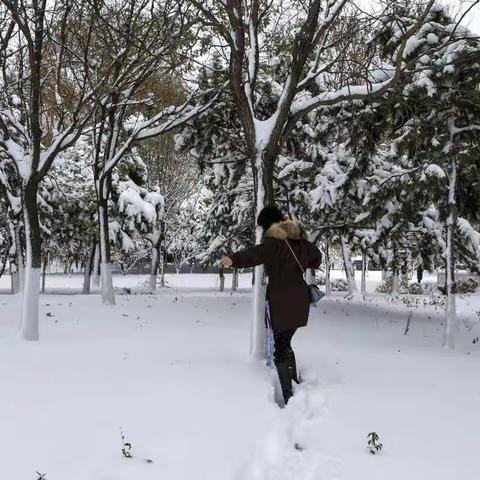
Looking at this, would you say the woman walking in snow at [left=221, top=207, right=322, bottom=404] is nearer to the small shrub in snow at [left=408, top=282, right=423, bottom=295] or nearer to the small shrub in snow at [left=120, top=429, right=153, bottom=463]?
the small shrub in snow at [left=120, top=429, right=153, bottom=463]

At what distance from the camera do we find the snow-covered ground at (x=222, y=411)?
353 cm

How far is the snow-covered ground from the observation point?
3.53 m

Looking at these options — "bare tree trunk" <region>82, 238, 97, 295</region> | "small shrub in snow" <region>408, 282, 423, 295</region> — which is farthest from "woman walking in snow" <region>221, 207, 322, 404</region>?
"small shrub in snow" <region>408, 282, 423, 295</region>

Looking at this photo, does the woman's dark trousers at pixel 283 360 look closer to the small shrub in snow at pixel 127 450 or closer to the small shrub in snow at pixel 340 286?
the small shrub in snow at pixel 127 450

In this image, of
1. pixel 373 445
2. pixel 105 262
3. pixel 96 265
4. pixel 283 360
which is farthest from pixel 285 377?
pixel 96 265

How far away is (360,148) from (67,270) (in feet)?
159

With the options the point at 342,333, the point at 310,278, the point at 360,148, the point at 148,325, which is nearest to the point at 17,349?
the point at 148,325

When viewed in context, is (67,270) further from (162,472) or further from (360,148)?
(162,472)

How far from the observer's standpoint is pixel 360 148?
1048 cm

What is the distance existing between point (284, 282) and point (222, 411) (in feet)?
4.37

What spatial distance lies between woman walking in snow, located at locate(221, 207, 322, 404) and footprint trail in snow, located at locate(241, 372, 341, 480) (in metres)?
0.35

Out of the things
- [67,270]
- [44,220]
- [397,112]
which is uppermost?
[397,112]

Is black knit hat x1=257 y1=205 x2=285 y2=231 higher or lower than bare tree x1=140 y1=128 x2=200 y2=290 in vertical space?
lower

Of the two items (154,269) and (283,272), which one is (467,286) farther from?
(283,272)
